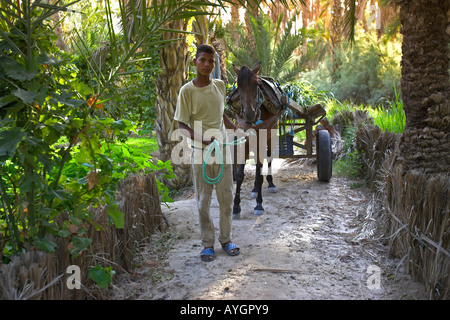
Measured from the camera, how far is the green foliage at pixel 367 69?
17.8 m

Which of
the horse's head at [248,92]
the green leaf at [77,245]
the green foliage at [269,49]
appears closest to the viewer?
the green leaf at [77,245]

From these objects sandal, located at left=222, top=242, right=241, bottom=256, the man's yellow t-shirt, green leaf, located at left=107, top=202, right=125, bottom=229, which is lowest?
sandal, located at left=222, top=242, right=241, bottom=256

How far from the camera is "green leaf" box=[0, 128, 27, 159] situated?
196cm

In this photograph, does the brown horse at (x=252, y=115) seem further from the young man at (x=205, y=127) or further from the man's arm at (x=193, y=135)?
the man's arm at (x=193, y=135)

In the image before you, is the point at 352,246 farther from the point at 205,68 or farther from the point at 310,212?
the point at 205,68

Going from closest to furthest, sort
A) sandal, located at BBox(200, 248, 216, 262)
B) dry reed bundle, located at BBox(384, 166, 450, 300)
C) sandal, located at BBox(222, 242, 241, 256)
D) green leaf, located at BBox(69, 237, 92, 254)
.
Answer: green leaf, located at BBox(69, 237, 92, 254) → dry reed bundle, located at BBox(384, 166, 450, 300) → sandal, located at BBox(200, 248, 216, 262) → sandal, located at BBox(222, 242, 241, 256)

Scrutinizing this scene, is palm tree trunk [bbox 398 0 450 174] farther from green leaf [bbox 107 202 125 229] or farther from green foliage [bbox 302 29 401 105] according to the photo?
green foliage [bbox 302 29 401 105]

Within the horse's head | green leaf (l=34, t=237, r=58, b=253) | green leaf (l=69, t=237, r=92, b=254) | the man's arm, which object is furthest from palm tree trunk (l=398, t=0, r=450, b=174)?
green leaf (l=34, t=237, r=58, b=253)

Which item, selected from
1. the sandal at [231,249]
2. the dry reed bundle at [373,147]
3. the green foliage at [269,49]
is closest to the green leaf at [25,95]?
the sandal at [231,249]

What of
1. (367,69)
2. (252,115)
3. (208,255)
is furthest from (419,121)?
(367,69)

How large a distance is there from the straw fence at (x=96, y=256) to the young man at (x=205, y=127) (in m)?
0.64

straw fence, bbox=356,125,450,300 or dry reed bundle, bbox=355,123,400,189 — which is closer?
straw fence, bbox=356,125,450,300

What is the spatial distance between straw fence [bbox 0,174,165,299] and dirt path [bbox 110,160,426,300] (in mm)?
199
